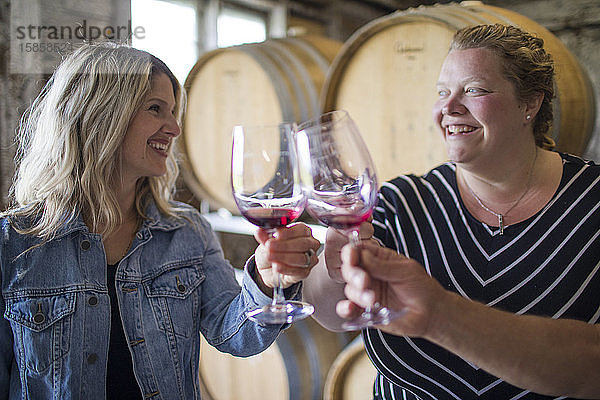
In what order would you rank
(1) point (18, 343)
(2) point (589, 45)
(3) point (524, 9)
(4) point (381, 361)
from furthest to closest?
(3) point (524, 9) → (2) point (589, 45) → (4) point (381, 361) → (1) point (18, 343)

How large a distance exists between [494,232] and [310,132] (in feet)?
1.57

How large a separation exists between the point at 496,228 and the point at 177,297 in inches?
24.7

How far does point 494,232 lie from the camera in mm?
1007

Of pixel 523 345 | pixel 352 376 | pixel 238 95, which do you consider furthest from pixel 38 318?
pixel 238 95

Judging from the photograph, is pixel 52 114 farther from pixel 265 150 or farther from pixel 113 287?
pixel 265 150

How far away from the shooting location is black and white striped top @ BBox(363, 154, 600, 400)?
0.93 meters

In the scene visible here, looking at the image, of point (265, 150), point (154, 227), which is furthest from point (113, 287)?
point (265, 150)

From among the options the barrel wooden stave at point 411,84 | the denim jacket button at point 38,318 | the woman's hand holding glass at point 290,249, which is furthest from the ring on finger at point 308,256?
the barrel wooden stave at point 411,84

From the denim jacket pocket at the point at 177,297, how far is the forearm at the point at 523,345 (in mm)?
565

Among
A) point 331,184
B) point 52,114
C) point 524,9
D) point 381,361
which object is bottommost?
point 381,361

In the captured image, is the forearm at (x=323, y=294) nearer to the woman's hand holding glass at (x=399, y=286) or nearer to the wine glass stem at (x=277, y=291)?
the wine glass stem at (x=277, y=291)

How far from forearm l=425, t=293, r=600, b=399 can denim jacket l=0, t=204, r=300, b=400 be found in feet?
1.26

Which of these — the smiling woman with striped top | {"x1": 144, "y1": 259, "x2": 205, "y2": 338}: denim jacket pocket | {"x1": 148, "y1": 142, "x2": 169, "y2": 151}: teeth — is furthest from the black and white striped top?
{"x1": 148, "y1": 142, "x2": 169, "y2": 151}: teeth

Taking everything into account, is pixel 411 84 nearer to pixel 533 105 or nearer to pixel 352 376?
pixel 533 105
